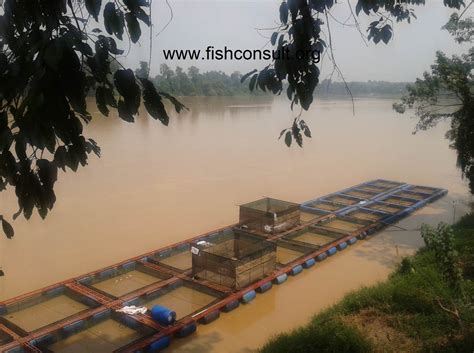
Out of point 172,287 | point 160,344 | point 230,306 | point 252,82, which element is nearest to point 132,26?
point 252,82

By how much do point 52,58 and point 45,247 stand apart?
770 centimetres

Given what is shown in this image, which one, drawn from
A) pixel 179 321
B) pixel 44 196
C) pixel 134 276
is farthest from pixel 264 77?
pixel 134 276

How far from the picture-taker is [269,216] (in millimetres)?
8430

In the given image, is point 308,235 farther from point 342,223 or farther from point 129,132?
point 129,132

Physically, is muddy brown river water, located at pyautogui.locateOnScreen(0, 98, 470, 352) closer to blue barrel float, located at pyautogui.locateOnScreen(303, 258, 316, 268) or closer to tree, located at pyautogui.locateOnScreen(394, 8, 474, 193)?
blue barrel float, located at pyautogui.locateOnScreen(303, 258, 316, 268)

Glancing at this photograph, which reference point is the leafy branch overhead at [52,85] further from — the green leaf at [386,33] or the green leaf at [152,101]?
the green leaf at [386,33]

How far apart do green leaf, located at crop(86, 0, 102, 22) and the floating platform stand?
412 centimetres

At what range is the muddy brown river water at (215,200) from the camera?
6570 millimetres

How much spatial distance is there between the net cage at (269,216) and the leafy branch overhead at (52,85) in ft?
23.3

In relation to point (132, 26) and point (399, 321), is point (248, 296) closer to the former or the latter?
point (399, 321)

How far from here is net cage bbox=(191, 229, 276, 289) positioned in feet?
20.5

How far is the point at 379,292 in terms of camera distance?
5867 millimetres

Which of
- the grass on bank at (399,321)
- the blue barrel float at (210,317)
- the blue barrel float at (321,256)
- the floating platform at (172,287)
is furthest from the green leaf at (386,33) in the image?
the blue barrel float at (321,256)

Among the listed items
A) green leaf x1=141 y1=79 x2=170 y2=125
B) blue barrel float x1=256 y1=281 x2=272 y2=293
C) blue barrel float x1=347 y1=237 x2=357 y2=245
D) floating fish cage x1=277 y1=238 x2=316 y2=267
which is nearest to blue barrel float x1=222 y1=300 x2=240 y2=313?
blue barrel float x1=256 y1=281 x2=272 y2=293
